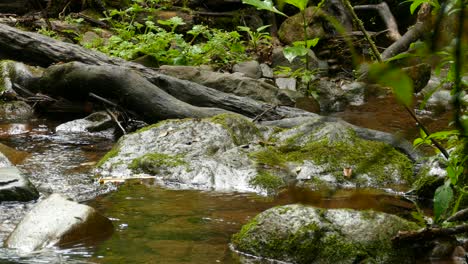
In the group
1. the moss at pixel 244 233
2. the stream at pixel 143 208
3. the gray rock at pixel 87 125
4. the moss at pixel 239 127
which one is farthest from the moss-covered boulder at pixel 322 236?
the gray rock at pixel 87 125

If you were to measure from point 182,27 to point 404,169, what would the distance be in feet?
23.4

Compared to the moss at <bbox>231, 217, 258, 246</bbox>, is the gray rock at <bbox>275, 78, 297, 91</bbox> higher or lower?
lower

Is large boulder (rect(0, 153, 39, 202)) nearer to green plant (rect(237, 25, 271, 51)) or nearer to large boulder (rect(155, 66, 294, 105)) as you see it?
large boulder (rect(155, 66, 294, 105))

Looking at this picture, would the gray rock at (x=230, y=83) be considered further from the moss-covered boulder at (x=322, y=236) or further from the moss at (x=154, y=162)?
the moss-covered boulder at (x=322, y=236)

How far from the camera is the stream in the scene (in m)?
3.26

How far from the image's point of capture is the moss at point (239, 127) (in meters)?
5.77

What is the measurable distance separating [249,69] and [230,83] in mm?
1367

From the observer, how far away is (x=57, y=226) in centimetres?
346

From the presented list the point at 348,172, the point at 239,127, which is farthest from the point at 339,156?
the point at 239,127

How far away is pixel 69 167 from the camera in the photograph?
527cm

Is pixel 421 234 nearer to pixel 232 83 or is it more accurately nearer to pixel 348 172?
pixel 348 172

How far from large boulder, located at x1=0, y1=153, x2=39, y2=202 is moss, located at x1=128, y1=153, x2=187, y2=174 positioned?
40.6 inches

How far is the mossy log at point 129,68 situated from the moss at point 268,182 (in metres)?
2.01

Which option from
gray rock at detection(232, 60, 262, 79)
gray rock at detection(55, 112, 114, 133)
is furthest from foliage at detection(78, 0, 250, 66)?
gray rock at detection(55, 112, 114, 133)
